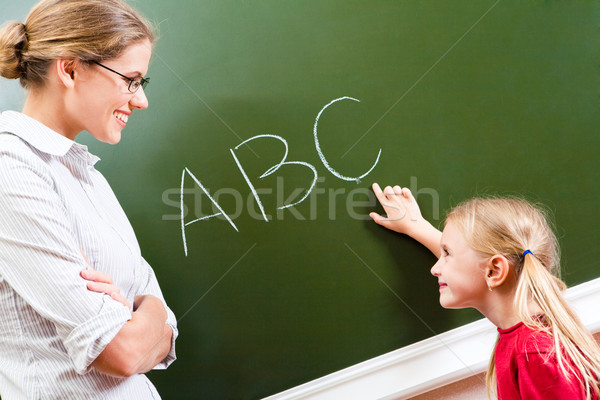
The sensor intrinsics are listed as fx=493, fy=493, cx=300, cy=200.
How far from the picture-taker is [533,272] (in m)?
1.07

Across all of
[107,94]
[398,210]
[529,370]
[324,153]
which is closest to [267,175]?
[324,153]

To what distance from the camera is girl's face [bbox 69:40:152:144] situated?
2.94ft

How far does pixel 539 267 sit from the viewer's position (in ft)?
3.54

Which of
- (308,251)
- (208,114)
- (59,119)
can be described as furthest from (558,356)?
(59,119)

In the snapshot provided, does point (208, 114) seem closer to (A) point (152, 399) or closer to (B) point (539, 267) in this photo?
(A) point (152, 399)

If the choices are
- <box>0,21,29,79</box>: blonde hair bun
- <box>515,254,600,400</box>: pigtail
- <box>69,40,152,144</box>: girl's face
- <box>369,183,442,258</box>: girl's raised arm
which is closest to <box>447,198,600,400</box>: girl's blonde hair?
<box>515,254,600,400</box>: pigtail

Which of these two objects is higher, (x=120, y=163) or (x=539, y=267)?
(x=539, y=267)

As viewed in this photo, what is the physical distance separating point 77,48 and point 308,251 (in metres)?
0.76

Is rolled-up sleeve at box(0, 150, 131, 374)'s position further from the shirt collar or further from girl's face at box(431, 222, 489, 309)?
girl's face at box(431, 222, 489, 309)

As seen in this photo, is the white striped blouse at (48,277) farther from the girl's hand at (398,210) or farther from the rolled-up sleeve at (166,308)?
the girl's hand at (398,210)

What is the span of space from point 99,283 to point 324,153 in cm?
72

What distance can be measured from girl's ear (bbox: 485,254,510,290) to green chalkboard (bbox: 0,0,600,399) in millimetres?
281

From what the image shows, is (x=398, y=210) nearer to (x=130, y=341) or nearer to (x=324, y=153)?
(x=324, y=153)

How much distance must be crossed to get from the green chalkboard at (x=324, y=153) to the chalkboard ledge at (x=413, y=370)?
1.2 inches
